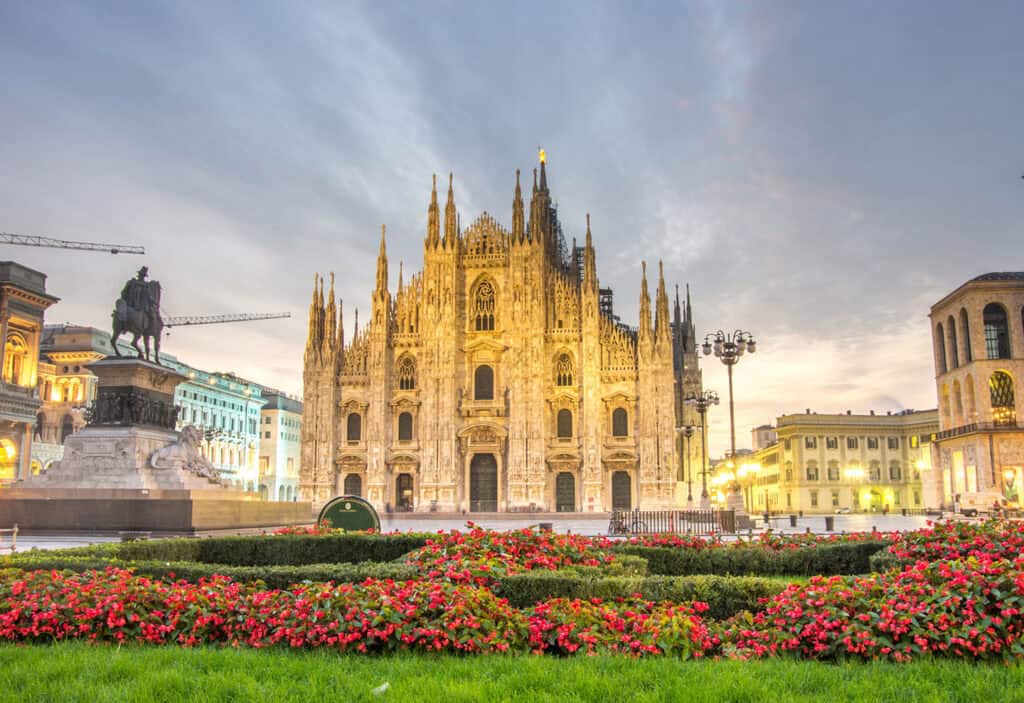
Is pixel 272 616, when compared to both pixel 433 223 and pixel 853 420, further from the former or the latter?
pixel 853 420

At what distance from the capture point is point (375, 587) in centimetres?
702

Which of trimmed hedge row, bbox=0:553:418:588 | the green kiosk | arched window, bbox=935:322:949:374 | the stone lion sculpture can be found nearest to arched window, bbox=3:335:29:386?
the stone lion sculpture

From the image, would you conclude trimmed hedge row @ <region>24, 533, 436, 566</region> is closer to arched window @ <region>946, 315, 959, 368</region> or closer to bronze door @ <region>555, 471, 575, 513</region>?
bronze door @ <region>555, 471, 575, 513</region>

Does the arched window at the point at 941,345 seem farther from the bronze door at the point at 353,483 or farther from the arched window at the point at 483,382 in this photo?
the bronze door at the point at 353,483

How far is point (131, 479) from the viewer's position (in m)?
19.4

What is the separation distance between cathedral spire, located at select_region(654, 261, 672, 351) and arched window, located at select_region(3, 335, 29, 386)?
41.7m

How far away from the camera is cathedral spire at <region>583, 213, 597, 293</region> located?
5397 cm

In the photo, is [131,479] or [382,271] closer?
[131,479]

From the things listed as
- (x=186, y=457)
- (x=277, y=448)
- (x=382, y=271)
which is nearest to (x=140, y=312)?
(x=186, y=457)

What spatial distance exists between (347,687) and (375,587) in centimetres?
171

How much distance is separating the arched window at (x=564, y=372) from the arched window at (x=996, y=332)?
92.1ft

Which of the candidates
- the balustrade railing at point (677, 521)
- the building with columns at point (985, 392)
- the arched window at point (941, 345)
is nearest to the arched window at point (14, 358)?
the balustrade railing at point (677, 521)

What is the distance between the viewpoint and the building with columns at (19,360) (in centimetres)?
5150

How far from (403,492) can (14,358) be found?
27130mm
